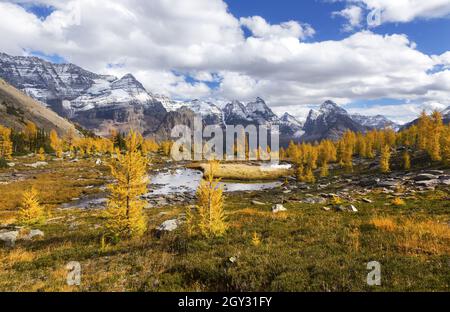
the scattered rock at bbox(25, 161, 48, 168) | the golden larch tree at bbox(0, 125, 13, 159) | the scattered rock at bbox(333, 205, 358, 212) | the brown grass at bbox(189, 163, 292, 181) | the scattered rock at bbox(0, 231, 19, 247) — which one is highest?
the golden larch tree at bbox(0, 125, 13, 159)

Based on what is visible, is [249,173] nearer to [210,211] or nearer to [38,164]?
[38,164]

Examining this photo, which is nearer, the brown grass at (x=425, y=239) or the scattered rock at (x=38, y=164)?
the brown grass at (x=425, y=239)

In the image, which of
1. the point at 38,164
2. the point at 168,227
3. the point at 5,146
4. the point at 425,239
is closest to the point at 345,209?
the point at 425,239

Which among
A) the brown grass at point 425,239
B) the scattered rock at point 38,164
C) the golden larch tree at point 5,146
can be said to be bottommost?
the scattered rock at point 38,164

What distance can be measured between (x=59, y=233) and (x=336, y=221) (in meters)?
22.5

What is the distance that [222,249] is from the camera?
16266 millimetres

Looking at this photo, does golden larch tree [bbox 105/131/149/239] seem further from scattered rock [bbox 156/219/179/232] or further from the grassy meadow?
scattered rock [bbox 156/219/179/232]

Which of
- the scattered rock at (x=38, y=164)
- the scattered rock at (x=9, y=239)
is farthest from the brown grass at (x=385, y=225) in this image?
the scattered rock at (x=38, y=164)

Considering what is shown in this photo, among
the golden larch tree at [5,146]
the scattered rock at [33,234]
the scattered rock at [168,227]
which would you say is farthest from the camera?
the golden larch tree at [5,146]

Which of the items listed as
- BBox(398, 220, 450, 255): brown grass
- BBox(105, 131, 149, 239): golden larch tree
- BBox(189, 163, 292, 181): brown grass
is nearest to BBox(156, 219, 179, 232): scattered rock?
BBox(105, 131, 149, 239): golden larch tree

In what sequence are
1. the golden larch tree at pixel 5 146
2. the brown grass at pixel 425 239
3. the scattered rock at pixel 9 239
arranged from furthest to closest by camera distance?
1. the golden larch tree at pixel 5 146
2. the scattered rock at pixel 9 239
3. the brown grass at pixel 425 239

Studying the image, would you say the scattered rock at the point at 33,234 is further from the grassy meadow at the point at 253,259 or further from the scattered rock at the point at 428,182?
the scattered rock at the point at 428,182

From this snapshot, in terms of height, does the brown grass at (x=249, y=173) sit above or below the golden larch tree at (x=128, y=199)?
below
